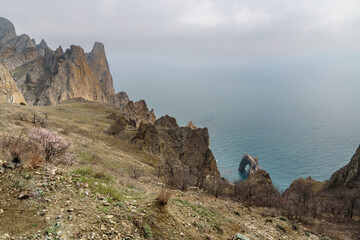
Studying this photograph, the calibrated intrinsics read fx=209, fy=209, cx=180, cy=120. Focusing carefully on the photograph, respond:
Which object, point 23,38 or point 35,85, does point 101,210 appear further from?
point 23,38

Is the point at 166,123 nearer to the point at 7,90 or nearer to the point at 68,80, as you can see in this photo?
the point at 7,90

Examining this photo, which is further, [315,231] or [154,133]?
[154,133]

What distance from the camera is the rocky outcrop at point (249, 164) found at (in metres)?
102

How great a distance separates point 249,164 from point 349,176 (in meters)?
60.7

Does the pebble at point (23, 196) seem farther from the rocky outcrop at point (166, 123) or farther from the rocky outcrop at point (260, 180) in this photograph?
the rocky outcrop at point (166, 123)

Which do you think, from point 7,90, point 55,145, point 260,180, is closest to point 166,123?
point 260,180

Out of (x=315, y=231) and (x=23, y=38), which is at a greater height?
(x=23, y=38)

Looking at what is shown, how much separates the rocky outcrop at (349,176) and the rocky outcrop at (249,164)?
163ft

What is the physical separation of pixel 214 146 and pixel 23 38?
20465 centimetres

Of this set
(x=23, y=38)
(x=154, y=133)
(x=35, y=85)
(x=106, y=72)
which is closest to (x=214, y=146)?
(x=154, y=133)

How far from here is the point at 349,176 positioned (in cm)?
4778

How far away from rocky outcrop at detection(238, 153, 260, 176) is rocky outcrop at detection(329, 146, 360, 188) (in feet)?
163

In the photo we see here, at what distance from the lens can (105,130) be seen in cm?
4919

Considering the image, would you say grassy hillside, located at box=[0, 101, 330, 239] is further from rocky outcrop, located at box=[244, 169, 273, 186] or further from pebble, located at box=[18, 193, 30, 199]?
rocky outcrop, located at box=[244, 169, 273, 186]
